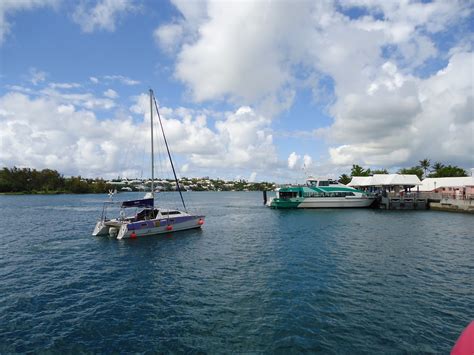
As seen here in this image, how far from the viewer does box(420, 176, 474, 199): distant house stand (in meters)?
71.3

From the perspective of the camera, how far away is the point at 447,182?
81625mm

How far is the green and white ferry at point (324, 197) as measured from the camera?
226 feet

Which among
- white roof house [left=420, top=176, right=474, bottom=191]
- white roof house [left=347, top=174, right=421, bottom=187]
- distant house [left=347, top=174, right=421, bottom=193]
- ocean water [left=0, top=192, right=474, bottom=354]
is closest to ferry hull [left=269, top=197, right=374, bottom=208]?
white roof house [left=347, top=174, right=421, bottom=187]

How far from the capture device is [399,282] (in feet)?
60.2

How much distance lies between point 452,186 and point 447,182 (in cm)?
367

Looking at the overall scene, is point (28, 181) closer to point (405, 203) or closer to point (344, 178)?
point (344, 178)

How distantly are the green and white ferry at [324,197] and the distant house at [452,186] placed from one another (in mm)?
18459

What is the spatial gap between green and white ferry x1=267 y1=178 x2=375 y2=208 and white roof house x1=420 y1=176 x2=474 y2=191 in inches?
1025

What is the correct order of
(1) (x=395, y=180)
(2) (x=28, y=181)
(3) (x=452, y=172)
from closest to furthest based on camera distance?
(1) (x=395, y=180), (3) (x=452, y=172), (2) (x=28, y=181)

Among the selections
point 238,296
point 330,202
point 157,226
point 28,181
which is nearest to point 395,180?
point 330,202

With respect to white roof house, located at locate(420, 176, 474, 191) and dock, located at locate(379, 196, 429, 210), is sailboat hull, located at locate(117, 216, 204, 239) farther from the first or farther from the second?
white roof house, located at locate(420, 176, 474, 191)

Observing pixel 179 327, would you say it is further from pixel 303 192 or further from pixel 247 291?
pixel 303 192

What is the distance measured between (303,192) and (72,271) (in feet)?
183

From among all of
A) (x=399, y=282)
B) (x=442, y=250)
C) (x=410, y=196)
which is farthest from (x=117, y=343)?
(x=410, y=196)
